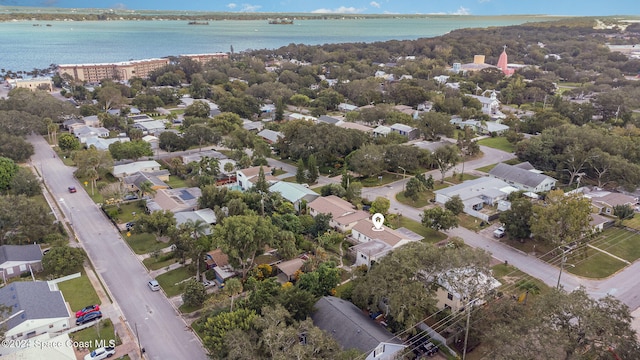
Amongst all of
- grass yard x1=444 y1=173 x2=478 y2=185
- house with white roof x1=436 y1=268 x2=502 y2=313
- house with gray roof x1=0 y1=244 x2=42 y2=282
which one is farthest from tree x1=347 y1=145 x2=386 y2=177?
house with gray roof x1=0 y1=244 x2=42 y2=282

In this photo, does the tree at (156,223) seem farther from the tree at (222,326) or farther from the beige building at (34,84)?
the beige building at (34,84)

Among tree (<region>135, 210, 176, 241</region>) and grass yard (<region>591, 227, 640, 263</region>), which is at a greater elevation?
tree (<region>135, 210, 176, 241</region>)

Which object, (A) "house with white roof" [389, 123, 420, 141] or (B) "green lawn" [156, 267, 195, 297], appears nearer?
(B) "green lawn" [156, 267, 195, 297]

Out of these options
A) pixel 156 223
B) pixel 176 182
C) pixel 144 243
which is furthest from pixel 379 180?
pixel 144 243

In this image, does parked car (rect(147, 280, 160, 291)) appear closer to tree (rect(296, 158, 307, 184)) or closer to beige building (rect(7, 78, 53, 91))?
tree (rect(296, 158, 307, 184))

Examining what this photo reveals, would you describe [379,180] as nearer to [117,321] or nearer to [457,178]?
[457,178]

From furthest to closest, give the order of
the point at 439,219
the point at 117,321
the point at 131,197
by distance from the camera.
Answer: the point at 131,197
the point at 439,219
the point at 117,321

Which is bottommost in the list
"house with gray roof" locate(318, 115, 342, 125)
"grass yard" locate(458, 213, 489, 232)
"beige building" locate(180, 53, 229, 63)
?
"grass yard" locate(458, 213, 489, 232)
